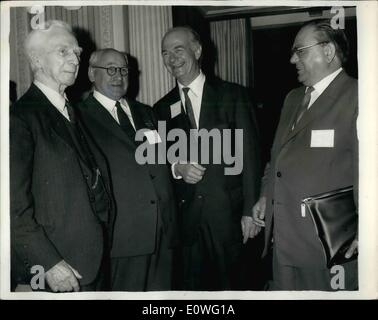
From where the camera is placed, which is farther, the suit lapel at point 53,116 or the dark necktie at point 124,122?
the dark necktie at point 124,122

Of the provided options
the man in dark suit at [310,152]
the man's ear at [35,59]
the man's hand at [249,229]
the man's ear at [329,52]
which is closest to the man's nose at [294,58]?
the man in dark suit at [310,152]

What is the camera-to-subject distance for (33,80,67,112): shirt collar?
194 centimetres

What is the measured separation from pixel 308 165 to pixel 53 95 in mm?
1170

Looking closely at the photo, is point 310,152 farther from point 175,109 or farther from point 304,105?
point 175,109

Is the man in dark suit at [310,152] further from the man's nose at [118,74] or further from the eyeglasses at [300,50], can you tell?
the man's nose at [118,74]

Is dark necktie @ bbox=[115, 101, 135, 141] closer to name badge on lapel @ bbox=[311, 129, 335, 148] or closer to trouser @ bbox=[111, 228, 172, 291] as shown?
trouser @ bbox=[111, 228, 172, 291]

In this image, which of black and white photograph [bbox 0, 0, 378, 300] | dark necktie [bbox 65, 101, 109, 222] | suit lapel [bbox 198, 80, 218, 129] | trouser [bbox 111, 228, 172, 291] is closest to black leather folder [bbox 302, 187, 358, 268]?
black and white photograph [bbox 0, 0, 378, 300]

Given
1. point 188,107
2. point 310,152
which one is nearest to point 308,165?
point 310,152

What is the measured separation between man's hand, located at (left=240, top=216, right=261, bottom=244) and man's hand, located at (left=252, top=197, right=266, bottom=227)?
2cm

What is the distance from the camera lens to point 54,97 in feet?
6.39

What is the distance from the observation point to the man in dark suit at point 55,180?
1905 millimetres

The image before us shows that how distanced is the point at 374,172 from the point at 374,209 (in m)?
0.17

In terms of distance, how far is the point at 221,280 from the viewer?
2102mm
